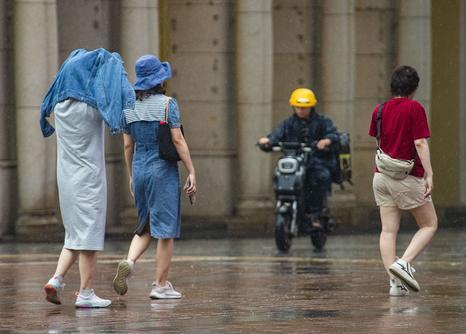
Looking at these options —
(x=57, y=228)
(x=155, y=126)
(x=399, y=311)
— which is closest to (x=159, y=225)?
(x=155, y=126)

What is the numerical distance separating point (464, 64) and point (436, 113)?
0.85 metres

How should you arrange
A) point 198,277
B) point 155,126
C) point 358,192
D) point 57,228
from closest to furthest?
point 155,126 → point 198,277 → point 57,228 → point 358,192

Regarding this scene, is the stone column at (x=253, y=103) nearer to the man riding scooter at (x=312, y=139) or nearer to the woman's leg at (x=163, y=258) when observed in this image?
the man riding scooter at (x=312, y=139)

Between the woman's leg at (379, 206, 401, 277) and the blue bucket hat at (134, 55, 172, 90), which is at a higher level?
the blue bucket hat at (134, 55, 172, 90)

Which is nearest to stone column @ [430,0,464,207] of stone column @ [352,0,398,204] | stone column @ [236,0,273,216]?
stone column @ [352,0,398,204]

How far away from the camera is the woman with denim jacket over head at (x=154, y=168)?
1303 centimetres

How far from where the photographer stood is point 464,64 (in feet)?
90.4

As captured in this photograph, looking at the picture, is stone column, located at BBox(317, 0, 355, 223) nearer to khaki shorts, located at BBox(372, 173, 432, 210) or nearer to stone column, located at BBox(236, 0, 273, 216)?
stone column, located at BBox(236, 0, 273, 216)

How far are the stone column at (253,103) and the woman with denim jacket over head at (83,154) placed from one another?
1058cm

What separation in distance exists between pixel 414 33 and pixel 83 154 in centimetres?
1335

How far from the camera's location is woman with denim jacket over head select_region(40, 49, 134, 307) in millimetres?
12406

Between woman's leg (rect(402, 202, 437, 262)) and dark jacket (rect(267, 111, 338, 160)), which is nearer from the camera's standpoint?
woman's leg (rect(402, 202, 437, 262))

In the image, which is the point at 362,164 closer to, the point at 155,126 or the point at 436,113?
the point at 436,113

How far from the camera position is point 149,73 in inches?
514
